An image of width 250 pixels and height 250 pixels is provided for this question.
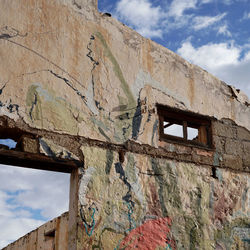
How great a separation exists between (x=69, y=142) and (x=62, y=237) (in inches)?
69.4

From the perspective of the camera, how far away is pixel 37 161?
4203mm

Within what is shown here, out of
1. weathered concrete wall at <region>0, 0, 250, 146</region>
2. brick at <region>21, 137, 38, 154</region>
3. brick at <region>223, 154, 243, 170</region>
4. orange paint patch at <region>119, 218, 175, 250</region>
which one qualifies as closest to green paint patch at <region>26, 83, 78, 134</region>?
weathered concrete wall at <region>0, 0, 250, 146</region>

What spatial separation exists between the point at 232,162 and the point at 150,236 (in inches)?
72.9

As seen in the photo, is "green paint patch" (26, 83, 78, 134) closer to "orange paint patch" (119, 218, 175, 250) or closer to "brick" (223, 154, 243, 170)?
"orange paint patch" (119, 218, 175, 250)

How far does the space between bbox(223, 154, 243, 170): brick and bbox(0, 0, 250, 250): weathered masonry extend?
0.02 meters

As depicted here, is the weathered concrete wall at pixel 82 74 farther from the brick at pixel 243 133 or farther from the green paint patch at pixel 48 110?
the brick at pixel 243 133

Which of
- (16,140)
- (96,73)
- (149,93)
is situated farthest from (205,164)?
(16,140)

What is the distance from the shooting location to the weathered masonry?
4.28m

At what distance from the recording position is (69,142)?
4.40 meters

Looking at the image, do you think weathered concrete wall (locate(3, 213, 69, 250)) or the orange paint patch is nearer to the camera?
the orange paint patch

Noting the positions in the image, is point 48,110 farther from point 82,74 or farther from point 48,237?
point 48,237

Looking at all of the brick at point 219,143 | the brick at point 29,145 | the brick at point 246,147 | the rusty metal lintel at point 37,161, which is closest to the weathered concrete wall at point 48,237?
the rusty metal lintel at point 37,161

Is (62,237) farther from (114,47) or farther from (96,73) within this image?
(114,47)

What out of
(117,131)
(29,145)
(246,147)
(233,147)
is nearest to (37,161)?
(29,145)
